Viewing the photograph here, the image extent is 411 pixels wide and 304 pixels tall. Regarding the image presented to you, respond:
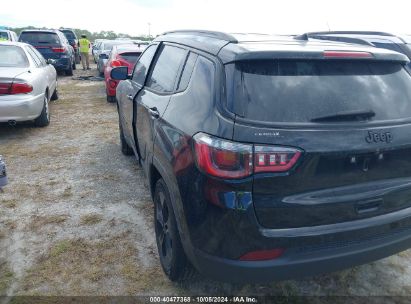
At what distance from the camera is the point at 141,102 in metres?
3.74

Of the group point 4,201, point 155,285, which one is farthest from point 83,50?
point 155,285

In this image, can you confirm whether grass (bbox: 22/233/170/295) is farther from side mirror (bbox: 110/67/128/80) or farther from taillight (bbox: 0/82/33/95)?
taillight (bbox: 0/82/33/95)

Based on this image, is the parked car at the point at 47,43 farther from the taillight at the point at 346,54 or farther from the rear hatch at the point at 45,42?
the taillight at the point at 346,54

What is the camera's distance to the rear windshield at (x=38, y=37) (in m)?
14.2

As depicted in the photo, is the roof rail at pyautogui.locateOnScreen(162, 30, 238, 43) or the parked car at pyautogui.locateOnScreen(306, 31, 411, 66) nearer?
the roof rail at pyautogui.locateOnScreen(162, 30, 238, 43)

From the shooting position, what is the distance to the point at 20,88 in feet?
20.2

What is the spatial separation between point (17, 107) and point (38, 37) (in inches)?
375

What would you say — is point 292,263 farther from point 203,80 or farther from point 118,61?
point 118,61

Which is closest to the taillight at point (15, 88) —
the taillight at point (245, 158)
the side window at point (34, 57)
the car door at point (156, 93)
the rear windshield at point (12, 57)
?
the rear windshield at point (12, 57)

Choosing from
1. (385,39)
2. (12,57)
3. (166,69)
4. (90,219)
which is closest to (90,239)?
(90,219)

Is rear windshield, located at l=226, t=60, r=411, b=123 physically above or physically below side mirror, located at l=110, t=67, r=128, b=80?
above

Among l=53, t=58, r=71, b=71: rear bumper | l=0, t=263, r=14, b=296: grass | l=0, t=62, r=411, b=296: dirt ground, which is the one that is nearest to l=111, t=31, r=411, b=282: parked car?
l=0, t=62, r=411, b=296: dirt ground

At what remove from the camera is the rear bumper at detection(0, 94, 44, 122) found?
6039mm

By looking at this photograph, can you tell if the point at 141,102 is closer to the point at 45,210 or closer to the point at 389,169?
the point at 45,210
